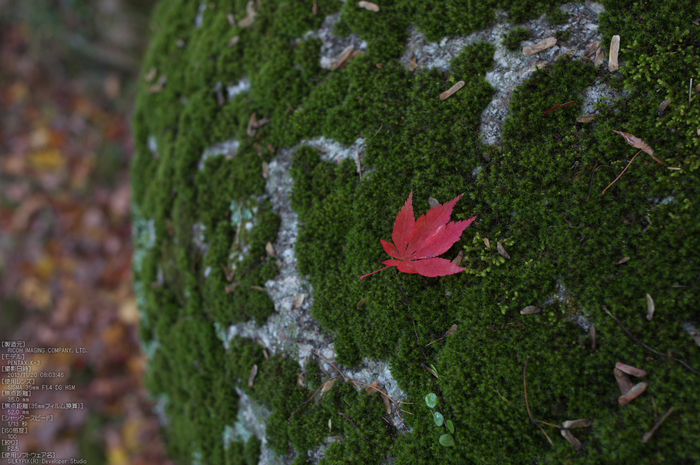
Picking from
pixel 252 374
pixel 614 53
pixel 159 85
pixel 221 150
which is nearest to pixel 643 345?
pixel 614 53

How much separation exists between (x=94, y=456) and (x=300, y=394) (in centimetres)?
442

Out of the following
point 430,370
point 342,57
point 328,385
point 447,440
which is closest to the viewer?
point 447,440

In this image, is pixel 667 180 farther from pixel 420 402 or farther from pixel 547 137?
pixel 420 402

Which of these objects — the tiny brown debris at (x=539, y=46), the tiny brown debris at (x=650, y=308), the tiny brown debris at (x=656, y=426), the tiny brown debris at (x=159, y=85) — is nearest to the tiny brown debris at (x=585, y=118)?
the tiny brown debris at (x=539, y=46)

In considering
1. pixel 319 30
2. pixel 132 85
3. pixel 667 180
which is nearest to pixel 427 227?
pixel 667 180

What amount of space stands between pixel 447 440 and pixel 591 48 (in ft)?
6.99

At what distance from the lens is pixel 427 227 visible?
82.0 inches

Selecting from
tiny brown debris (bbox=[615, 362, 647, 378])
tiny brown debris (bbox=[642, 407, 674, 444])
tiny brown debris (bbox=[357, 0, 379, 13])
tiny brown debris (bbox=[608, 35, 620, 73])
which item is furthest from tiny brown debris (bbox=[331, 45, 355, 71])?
tiny brown debris (bbox=[642, 407, 674, 444])

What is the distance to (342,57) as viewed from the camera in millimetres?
2699

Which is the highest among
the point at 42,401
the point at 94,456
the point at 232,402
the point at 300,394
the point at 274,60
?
the point at 274,60

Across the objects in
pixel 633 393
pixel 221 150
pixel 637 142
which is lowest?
pixel 633 393

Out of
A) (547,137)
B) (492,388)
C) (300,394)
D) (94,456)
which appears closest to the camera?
(492,388)

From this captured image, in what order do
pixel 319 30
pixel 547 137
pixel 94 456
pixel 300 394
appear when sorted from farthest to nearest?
pixel 94 456, pixel 319 30, pixel 300 394, pixel 547 137

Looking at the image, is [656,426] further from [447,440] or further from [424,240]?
[424,240]
